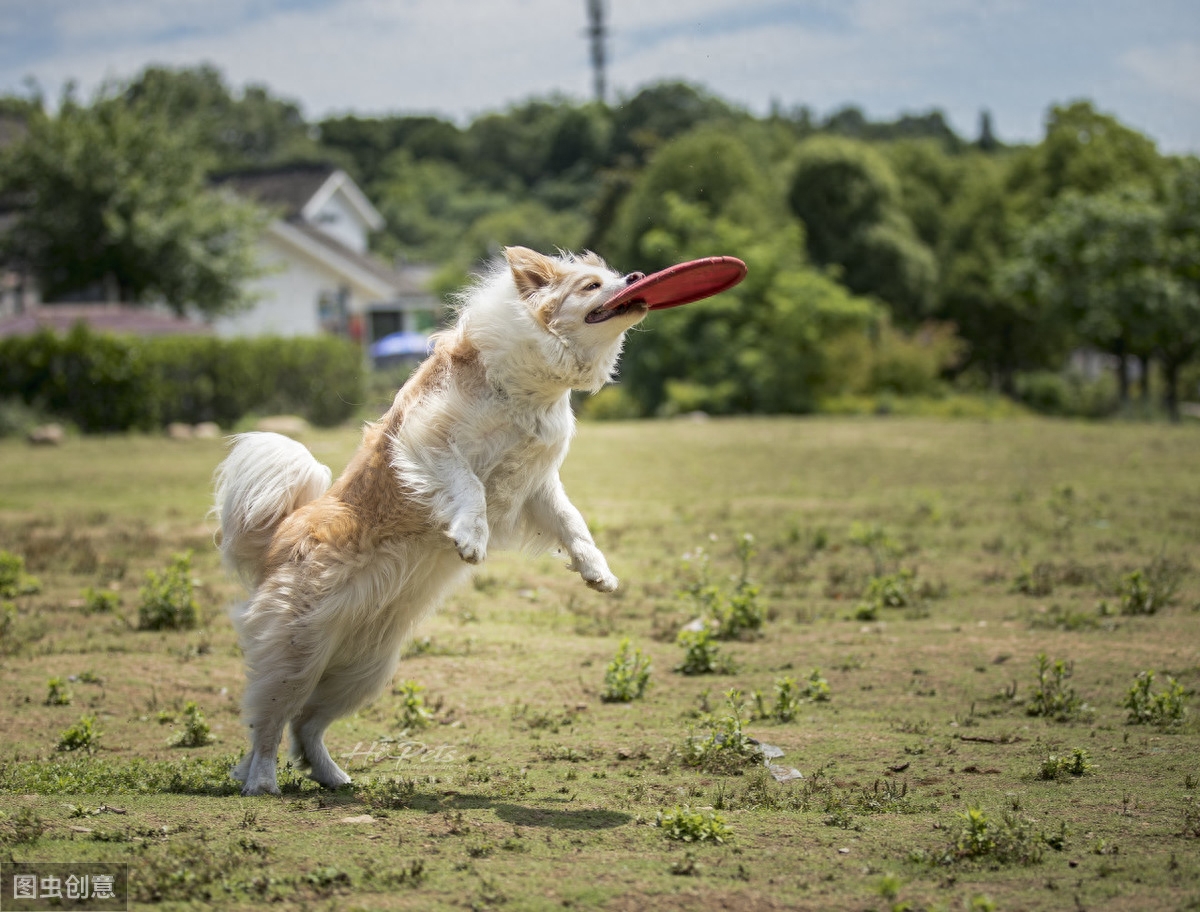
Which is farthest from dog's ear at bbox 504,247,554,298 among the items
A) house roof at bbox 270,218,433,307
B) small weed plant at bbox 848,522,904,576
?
house roof at bbox 270,218,433,307

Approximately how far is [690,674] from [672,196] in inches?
1073

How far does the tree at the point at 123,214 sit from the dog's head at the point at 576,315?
1165 inches

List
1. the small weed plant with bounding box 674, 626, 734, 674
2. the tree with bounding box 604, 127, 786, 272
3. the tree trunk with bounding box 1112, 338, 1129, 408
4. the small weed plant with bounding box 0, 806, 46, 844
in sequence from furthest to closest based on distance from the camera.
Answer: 1. the tree with bounding box 604, 127, 786, 272
2. the tree trunk with bounding box 1112, 338, 1129, 408
3. the small weed plant with bounding box 674, 626, 734, 674
4. the small weed plant with bounding box 0, 806, 46, 844

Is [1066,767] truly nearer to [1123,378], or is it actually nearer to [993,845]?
[993,845]

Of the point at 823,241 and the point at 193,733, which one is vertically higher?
the point at 823,241

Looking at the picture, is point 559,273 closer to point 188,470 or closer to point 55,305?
point 188,470

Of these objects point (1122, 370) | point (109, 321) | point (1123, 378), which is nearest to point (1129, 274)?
point (1122, 370)

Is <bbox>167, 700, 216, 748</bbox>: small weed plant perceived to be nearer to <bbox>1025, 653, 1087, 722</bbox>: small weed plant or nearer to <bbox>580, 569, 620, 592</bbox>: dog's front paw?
<bbox>580, 569, 620, 592</bbox>: dog's front paw

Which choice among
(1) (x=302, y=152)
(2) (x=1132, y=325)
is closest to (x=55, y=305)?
(2) (x=1132, y=325)

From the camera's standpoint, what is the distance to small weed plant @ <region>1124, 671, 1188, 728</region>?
6266 millimetres

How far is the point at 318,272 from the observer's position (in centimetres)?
4447

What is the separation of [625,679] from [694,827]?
261 centimetres

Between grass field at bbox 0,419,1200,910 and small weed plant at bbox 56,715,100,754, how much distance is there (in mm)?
93

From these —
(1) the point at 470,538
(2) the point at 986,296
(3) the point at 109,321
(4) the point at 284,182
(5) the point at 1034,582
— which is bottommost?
(5) the point at 1034,582
